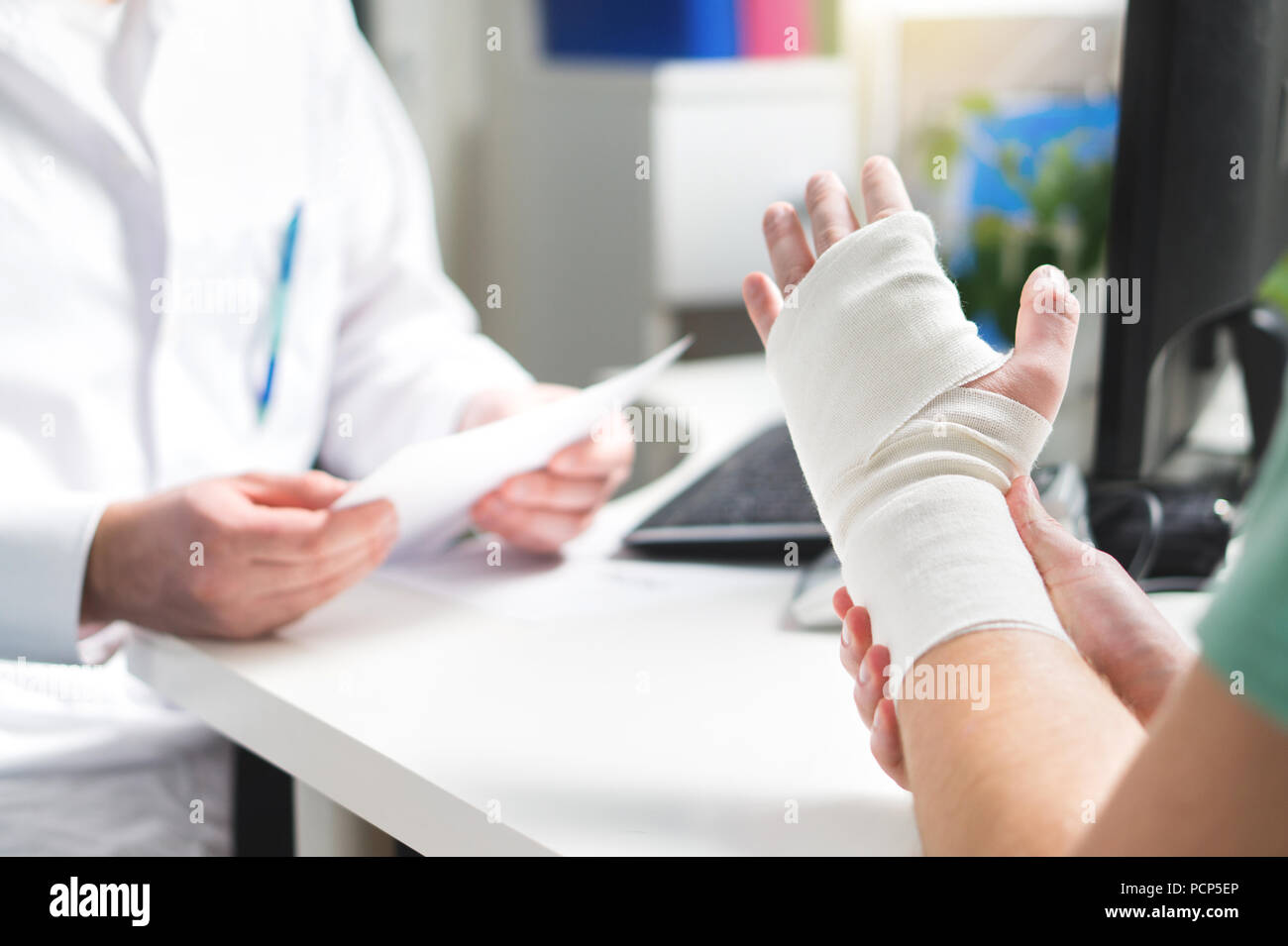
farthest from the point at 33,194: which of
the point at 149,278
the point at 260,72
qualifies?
the point at 260,72

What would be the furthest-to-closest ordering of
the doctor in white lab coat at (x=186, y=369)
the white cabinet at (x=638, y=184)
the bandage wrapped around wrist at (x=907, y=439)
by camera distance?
1. the white cabinet at (x=638, y=184)
2. the doctor in white lab coat at (x=186, y=369)
3. the bandage wrapped around wrist at (x=907, y=439)

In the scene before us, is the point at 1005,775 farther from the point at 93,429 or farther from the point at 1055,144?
the point at 1055,144

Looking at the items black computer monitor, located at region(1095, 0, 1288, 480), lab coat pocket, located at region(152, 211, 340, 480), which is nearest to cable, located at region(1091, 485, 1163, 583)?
black computer monitor, located at region(1095, 0, 1288, 480)

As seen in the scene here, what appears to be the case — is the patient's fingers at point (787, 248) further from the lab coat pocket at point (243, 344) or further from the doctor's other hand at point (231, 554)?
the lab coat pocket at point (243, 344)

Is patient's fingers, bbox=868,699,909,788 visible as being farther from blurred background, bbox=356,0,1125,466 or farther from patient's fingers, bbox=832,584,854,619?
blurred background, bbox=356,0,1125,466

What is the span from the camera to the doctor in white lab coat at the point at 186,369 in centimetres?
57

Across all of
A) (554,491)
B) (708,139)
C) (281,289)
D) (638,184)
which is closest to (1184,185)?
(554,491)

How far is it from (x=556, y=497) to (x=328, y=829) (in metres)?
0.24

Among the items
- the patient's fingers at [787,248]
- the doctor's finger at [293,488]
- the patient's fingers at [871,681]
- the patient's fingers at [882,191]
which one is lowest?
the patient's fingers at [871,681]

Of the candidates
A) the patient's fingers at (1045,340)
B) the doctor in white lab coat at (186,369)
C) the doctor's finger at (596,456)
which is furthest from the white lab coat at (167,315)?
the patient's fingers at (1045,340)

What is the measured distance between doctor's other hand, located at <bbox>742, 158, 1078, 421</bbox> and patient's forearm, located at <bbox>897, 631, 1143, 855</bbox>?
0.11m

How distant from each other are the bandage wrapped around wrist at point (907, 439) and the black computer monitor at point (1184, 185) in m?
0.25

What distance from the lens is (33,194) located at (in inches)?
28.4

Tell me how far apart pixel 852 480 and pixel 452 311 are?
1.96 ft
